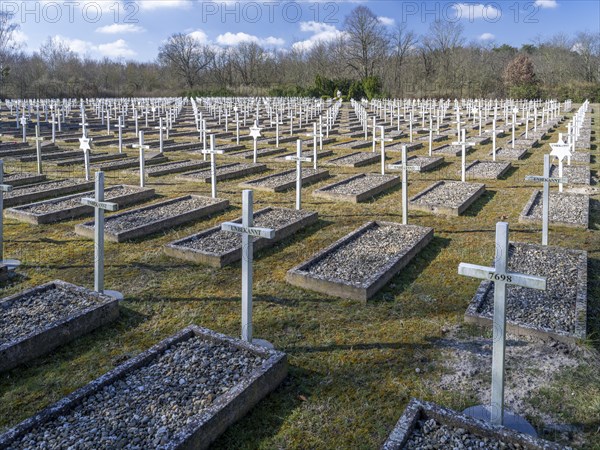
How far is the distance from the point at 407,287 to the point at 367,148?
13.7m

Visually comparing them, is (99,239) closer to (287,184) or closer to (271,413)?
(271,413)

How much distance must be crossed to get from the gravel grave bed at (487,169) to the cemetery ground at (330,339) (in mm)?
4670

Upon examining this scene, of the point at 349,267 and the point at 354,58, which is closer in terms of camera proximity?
the point at 349,267

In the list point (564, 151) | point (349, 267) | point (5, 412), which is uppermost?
point (564, 151)

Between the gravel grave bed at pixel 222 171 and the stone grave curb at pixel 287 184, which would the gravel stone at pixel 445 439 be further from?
the gravel grave bed at pixel 222 171

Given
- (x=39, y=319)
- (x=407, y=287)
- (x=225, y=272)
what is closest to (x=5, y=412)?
(x=39, y=319)

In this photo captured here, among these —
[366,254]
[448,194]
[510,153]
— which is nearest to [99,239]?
[366,254]

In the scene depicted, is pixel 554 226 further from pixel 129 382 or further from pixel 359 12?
pixel 359 12

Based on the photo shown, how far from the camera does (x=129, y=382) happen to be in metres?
3.74

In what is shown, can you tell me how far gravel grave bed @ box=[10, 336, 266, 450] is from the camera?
3.12 m

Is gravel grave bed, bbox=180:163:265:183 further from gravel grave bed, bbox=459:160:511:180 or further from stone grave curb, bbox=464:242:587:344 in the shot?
stone grave curb, bbox=464:242:587:344

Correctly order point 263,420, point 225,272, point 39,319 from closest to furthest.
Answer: point 263,420 < point 39,319 < point 225,272

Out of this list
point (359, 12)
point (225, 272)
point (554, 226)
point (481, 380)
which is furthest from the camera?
point (359, 12)

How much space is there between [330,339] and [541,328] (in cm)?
182
